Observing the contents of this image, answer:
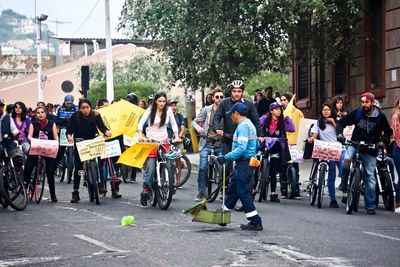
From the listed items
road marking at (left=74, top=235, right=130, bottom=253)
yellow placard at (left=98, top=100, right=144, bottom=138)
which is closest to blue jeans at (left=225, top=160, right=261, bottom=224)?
road marking at (left=74, top=235, right=130, bottom=253)

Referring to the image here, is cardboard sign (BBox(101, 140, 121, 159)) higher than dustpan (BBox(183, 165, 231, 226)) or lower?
higher

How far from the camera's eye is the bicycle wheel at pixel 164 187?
1608 cm

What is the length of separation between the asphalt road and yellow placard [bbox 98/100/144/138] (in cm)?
381

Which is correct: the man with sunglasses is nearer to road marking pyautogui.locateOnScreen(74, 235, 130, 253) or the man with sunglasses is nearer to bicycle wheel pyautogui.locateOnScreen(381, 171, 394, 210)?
bicycle wheel pyautogui.locateOnScreen(381, 171, 394, 210)

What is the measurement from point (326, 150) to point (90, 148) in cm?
375

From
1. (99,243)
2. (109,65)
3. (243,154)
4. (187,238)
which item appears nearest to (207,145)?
(243,154)

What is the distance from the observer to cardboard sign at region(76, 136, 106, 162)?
1753cm

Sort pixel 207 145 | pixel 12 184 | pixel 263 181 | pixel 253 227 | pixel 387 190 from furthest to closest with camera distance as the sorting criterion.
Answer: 1. pixel 207 145
2. pixel 263 181
3. pixel 387 190
4. pixel 12 184
5. pixel 253 227

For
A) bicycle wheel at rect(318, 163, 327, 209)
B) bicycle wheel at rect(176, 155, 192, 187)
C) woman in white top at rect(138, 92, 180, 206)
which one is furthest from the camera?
bicycle wheel at rect(176, 155, 192, 187)

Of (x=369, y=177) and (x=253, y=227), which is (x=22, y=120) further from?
(x=253, y=227)

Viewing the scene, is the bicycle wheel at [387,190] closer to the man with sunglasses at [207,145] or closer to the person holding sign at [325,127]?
the person holding sign at [325,127]

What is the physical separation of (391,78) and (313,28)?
11.7 feet

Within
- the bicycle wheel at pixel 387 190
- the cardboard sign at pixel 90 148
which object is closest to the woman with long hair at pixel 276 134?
the bicycle wheel at pixel 387 190

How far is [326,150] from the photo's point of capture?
17266 millimetres
